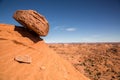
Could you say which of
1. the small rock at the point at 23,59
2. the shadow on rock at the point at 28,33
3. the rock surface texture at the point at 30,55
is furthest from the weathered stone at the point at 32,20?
the small rock at the point at 23,59

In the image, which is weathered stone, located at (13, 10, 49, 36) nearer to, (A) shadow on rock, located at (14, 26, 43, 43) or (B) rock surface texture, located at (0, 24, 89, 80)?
(A) shadow on rock, located at (14, 26, 43, 43)

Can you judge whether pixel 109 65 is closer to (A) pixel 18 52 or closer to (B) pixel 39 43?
(B) pixel 39 43

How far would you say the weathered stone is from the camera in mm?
10602

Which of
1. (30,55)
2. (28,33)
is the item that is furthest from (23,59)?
(28,33)

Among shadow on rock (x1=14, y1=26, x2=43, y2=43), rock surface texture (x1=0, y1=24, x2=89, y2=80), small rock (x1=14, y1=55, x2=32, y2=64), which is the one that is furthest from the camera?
shadow on rock (x1=14, y1=26, x2=43, y2=43)

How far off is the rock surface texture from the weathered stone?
58 centimetres

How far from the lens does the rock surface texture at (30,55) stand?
779 centimetres

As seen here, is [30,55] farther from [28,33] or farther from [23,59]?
[28,33]

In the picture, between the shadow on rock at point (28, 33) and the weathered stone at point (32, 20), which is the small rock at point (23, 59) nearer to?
the shadow on rock at point (28, 33)

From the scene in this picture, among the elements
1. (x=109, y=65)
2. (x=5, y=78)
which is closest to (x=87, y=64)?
(x=109, y=65)

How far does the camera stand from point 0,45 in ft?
29.2

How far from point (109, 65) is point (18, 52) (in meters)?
18.1

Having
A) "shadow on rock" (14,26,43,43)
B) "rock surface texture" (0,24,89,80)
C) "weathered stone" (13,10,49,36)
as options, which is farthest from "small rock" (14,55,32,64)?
"weathered stone" (13,10,49,36)

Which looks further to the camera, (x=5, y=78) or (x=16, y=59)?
(x=16, y=59)
